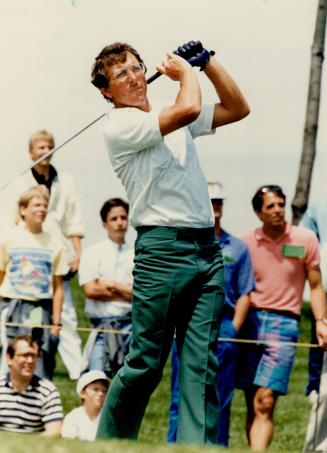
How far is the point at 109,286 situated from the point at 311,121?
656 cm

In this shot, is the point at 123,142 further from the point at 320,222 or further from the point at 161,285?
the point at 320,222

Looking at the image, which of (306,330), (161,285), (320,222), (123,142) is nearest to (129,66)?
(123,142)

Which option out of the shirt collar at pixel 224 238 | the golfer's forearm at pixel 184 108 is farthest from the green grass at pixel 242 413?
the golfer's forearm at pixel 184 108

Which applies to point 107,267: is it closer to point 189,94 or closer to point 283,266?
point 283,266

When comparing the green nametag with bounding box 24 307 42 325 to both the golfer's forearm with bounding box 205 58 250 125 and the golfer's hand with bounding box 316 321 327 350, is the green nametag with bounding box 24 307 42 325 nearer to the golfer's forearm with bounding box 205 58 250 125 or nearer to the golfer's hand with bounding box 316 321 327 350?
the golfer's hand with bounding box 316 321 327 350

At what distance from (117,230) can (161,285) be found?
409 centimetres

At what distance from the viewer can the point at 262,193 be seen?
10.2 meters

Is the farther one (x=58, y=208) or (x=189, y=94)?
(x=58, y=208)

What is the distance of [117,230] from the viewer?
35.3 ft

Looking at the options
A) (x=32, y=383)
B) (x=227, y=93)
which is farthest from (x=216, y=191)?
(x=227, y=93)

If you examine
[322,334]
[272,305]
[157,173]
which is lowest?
[322,334]

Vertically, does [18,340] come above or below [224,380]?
above

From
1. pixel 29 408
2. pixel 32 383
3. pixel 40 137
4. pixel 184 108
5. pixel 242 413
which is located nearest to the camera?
pixel 184 108

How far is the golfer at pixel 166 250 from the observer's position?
668cm
